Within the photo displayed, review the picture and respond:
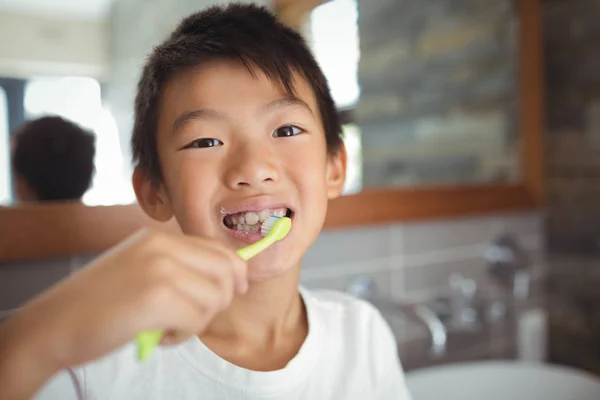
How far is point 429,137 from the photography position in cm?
108

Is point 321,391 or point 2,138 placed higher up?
point 2,138

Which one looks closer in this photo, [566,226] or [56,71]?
[56,71]

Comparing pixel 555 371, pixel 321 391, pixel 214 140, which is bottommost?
pixel 555 371

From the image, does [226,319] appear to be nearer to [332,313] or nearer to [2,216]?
[332,313]

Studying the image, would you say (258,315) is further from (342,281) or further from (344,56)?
(344,56)

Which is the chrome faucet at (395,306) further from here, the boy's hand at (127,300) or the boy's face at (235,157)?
the boy's hand at (127,300)

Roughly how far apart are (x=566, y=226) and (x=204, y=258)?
1.10 m

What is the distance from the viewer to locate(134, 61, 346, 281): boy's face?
1.44 feet

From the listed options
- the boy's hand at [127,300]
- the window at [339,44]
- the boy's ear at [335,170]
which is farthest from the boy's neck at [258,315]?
the window at [339,44]

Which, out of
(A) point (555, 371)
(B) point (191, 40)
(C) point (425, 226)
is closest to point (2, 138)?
(B) point (191, 40)

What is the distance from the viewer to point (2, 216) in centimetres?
54

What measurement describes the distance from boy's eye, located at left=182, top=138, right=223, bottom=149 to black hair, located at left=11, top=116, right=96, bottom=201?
183mm

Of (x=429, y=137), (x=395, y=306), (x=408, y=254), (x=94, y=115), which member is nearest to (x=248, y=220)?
(x=94, y=115)

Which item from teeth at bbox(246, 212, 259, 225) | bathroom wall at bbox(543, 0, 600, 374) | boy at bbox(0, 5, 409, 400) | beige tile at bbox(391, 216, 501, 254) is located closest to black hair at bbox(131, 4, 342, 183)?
boy at bbox(0, 5, 409, 400)
